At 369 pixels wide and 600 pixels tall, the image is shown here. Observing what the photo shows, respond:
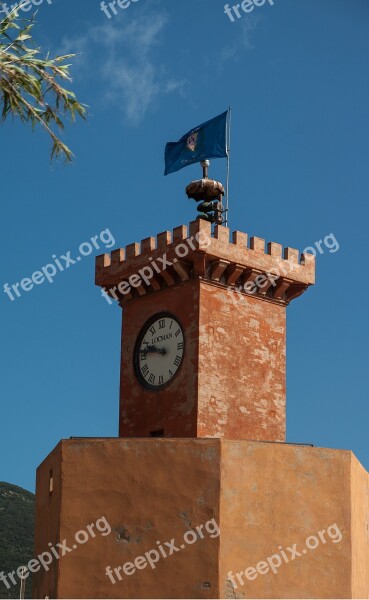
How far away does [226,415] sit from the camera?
88.9ft

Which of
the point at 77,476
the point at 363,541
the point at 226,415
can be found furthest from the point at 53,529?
the point at 363,541

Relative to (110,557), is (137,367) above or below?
above

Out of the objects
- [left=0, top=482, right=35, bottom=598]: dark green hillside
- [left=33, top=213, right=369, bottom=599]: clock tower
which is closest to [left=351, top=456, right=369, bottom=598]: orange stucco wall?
[left=33, top=213, right=369, bottom=599]: clock tower

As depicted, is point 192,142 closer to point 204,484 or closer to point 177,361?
point 177,361

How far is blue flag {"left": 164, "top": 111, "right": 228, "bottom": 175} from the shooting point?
94.8ft

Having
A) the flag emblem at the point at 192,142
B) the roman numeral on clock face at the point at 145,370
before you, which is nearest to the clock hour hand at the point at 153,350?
the roman numeral on clock face at the point at 145,370

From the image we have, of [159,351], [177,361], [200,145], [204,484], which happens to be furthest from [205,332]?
[200,145]

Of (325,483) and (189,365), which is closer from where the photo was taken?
(325,483)

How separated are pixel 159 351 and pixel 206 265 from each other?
2.36 m

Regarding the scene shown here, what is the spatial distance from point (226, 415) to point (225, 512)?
11.1ft

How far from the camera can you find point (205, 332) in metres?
27.4

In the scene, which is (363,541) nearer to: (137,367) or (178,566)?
(178,566)

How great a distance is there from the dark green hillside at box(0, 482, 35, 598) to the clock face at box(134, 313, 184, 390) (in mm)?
36560

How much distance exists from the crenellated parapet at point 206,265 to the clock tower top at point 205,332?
28 millimetres
